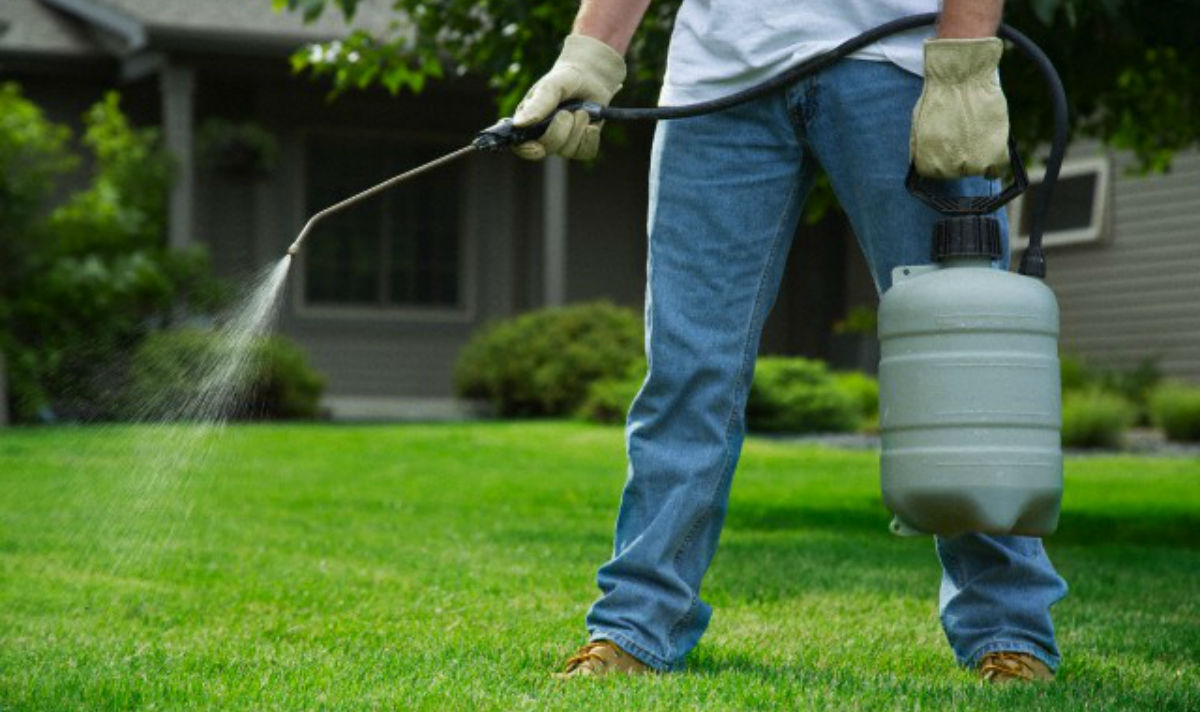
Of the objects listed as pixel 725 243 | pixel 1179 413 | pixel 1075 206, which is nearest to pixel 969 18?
pixel 725 243

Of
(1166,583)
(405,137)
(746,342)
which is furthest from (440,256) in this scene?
(746,342)

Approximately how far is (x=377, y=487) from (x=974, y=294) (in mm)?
6134

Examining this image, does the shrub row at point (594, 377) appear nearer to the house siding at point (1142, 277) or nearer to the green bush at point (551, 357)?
the green bush at point (551, 357)

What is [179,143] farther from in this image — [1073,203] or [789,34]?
[789,34]

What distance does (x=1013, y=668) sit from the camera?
331cm

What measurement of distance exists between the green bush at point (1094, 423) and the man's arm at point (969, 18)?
997 centimetres

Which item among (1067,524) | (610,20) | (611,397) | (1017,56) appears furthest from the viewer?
(611,397)

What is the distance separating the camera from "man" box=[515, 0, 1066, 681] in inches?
129

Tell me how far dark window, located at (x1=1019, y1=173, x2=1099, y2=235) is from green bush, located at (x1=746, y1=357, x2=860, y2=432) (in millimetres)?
2711

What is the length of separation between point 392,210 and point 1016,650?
13.2 m

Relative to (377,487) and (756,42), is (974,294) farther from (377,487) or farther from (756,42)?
(377,487)

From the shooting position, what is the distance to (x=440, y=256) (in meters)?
16.4

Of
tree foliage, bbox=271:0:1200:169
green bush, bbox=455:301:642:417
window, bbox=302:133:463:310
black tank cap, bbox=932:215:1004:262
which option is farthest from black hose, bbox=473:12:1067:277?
window, bbox=302:133:463:310

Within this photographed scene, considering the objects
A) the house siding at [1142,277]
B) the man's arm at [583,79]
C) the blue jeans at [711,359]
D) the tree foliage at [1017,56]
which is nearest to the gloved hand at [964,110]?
the blue jeans at [711,359]
